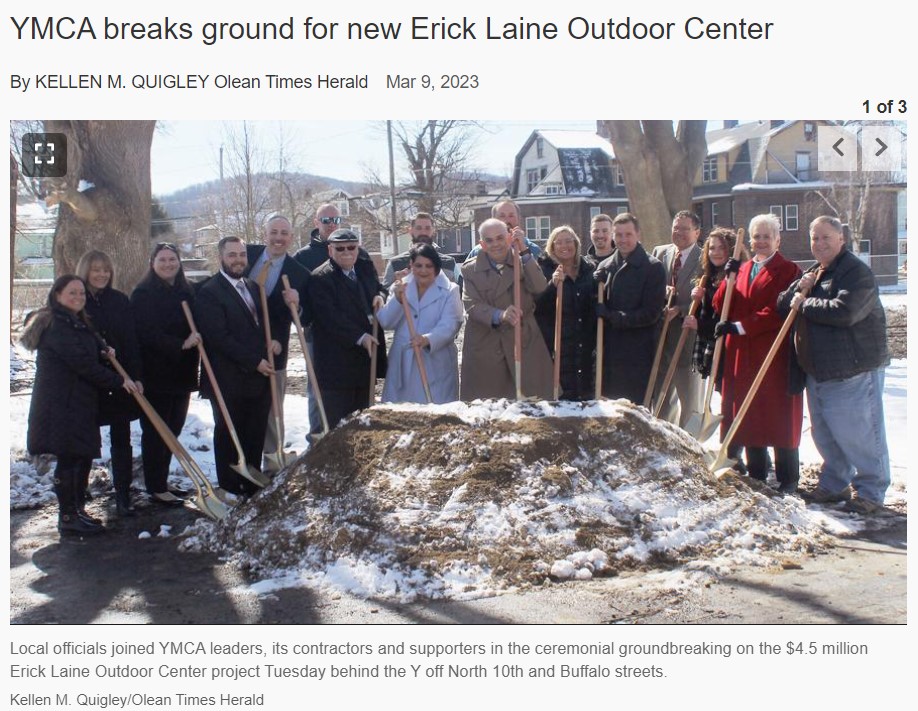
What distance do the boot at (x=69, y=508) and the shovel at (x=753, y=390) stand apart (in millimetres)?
3556

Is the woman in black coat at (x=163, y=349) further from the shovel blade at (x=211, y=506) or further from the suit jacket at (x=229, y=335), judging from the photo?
the shovel blade at (x=211, y=506)

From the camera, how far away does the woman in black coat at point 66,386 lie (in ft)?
16.1

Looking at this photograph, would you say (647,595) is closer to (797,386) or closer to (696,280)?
(797,386)

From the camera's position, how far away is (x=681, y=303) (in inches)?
229

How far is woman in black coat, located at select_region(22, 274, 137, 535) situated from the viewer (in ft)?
16.1

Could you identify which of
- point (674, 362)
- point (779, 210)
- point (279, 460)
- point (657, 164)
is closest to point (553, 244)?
point (674, 362)

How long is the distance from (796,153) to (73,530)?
2626 centimetres

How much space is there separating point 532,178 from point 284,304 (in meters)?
25.2

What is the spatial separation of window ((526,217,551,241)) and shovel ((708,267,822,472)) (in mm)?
25624

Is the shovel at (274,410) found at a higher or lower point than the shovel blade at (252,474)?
higher

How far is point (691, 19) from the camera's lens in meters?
3.97

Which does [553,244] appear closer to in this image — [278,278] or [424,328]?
[424,328]

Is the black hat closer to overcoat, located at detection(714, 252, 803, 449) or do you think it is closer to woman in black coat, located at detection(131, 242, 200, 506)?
woman in black coat, located at detection(131, 242, 200, 506)

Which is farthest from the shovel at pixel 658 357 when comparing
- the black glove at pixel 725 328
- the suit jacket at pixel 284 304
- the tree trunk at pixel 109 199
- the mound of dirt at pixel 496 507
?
the tree trunk at pixel 109 199
